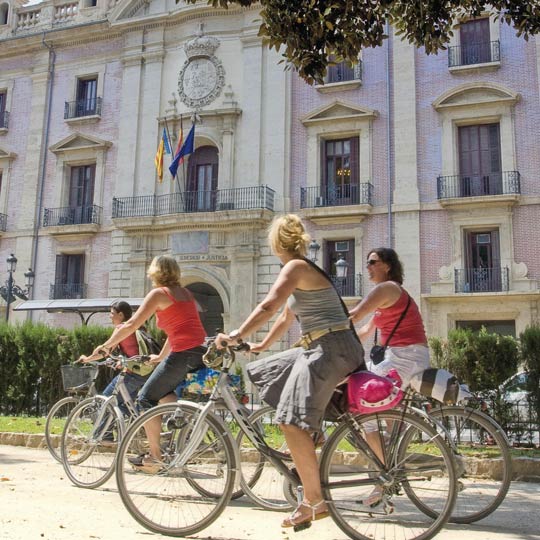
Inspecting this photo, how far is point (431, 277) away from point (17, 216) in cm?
1645

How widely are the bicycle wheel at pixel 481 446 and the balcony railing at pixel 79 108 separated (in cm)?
2358

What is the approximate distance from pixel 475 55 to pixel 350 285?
8636mm

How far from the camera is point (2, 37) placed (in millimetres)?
27875

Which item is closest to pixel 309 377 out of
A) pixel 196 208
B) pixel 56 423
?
pixel 56 423

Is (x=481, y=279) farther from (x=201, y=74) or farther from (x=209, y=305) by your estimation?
(x=201, y=74)

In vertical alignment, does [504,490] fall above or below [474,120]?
below

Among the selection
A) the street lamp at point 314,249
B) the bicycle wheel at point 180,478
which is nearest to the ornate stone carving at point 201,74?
the street lamp at point 314,249

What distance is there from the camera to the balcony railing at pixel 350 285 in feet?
68.3

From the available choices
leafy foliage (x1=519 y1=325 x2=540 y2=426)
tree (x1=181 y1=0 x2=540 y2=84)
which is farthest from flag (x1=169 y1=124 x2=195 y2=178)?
leafy foliage (x1=519 y1=325 x2=540 y2=426)

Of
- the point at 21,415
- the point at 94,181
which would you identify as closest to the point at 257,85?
the point at 94,181

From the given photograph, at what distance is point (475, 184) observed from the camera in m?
20.5

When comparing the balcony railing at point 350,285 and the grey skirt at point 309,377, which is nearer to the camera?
the grey skirt at point 309,377

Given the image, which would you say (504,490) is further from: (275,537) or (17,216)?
(17,216)

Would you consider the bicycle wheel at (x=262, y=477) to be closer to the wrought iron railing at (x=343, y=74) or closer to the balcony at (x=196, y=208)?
the balcony at (x=196, y=208)
